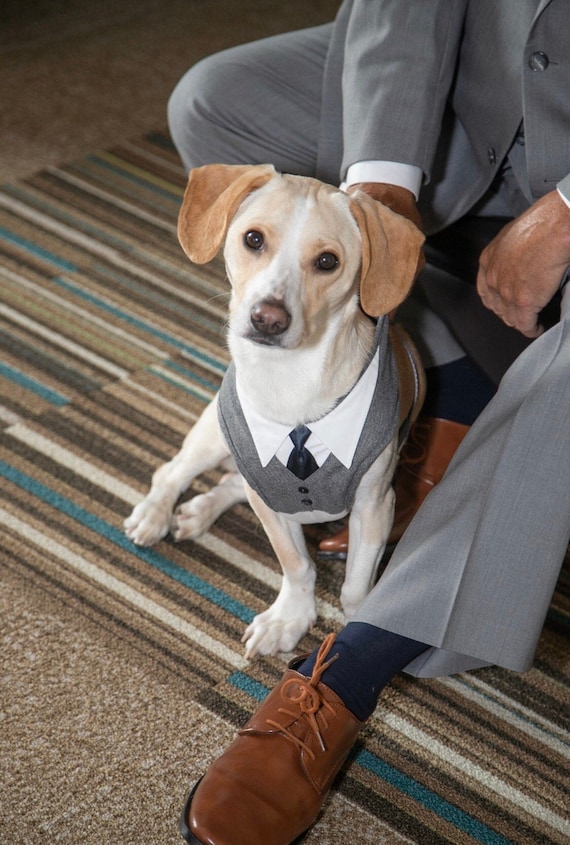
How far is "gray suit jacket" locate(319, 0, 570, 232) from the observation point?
1.35 metres

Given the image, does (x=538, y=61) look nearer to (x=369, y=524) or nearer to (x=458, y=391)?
(x=458, y=391)

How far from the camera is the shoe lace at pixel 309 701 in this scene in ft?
3.71

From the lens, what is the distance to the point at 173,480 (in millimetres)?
1570

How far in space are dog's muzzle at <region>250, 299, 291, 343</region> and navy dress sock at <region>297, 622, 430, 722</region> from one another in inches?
16.2

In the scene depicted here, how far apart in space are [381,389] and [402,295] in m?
0.14

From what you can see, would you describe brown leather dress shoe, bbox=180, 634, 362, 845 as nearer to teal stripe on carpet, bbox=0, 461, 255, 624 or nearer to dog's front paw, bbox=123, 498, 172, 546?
teal stripe on carpet, bbox=0, 461, 255, 624

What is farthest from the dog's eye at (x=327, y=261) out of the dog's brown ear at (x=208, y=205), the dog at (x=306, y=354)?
the dog's brown ear at (x=208, y=205)

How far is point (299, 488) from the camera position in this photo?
4.14ft

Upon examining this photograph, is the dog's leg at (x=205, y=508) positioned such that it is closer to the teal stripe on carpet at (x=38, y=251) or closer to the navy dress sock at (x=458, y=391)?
the navy dress sock at (x=458, y=391)

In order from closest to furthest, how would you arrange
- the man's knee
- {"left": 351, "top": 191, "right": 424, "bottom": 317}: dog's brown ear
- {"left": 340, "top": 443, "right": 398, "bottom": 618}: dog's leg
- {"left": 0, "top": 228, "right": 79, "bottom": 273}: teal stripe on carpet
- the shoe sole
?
the shoe sole → {"left": 351, "top": 191, "right": 424, "bottom": 317}: dog's brown ear → {"left": 340, "top": 443, "right": 398, "bottom": 618}: dog's leg → the man's knee → {"left": 0, "top": 228, "right": 79, "bottom": 273}: teal stripe on carpet

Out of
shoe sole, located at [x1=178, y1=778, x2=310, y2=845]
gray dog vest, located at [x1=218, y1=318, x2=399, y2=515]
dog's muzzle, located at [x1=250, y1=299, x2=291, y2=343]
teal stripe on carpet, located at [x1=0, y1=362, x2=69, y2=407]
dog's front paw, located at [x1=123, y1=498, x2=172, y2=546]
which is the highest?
dog's muzzle, located at [x1=250, y1=299, x2=291, y2=343]

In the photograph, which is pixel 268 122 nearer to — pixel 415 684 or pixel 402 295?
pixel 402 295

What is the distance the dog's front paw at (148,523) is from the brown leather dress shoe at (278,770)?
42 centimetres

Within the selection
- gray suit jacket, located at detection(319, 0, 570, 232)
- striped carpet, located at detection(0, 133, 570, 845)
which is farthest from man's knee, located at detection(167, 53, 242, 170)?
striped carpet, located at detection(0, 133, 570, 845)
